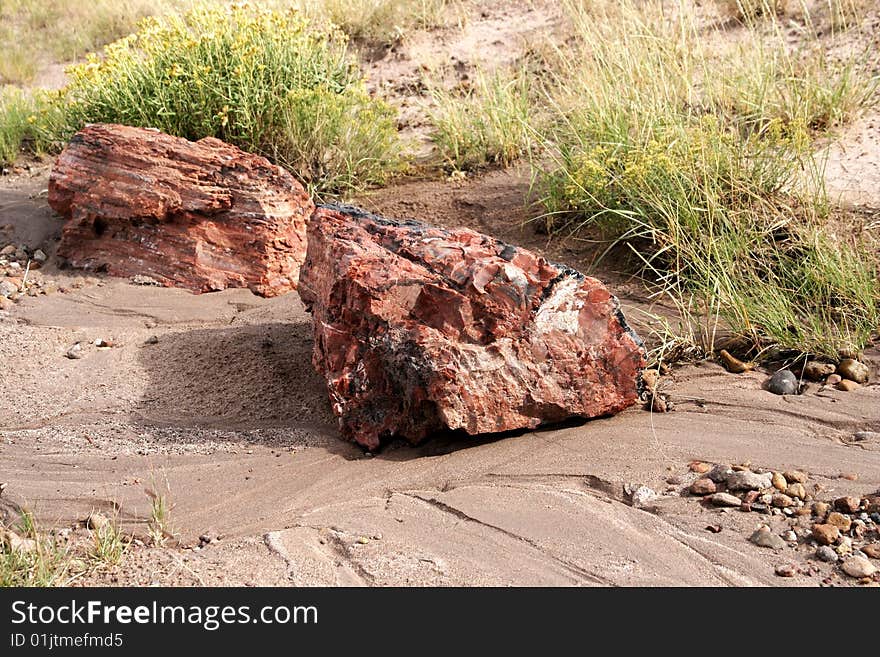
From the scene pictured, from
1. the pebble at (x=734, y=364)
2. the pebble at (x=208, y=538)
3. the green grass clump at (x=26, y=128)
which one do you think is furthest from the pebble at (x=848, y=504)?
the green grass clump at (x=26, y=128)

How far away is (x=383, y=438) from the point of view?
12.9 ft

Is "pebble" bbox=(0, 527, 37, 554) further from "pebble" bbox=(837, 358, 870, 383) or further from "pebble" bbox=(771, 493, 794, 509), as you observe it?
"pebble" bbox=(837, 358, 870, 383)

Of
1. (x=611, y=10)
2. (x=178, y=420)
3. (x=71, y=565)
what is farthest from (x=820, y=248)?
(x=611, y=10)

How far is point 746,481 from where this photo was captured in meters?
3.29

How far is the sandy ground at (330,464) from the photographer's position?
298cm

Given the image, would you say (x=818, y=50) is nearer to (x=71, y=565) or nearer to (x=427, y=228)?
(x=427, y=228)

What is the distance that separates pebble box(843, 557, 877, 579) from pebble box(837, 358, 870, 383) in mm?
1450

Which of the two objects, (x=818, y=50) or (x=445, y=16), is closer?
(x=818, y=50)

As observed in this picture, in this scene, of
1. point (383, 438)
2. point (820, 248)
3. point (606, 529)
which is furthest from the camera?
point (820, 248)

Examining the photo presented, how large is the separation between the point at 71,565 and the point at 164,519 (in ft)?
1.23

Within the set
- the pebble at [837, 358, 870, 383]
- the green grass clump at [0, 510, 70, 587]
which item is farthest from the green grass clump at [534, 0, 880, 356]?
the green grass clump at [0, 510, 70, 587]

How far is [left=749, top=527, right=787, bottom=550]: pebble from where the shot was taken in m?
2.98

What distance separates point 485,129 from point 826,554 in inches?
184

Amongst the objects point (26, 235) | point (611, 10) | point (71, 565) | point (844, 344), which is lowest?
point (844, 344)
